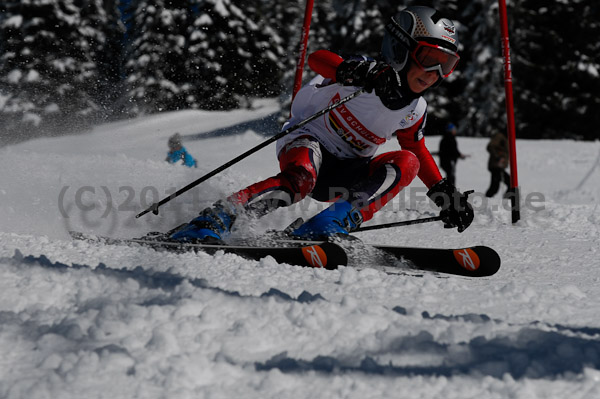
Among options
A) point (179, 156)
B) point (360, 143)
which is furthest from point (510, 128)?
point (179, 156)

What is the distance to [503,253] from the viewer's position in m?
4.15

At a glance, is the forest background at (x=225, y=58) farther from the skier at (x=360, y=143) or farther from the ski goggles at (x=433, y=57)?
the ski goggles at (x=433, y=57)

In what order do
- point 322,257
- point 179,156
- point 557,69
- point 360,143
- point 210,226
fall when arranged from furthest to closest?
point 557,69
point 179,156
point 360,143
point 210,226
point 322,257

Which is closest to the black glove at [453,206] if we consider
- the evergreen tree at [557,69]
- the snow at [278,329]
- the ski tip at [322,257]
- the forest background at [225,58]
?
the snow at [278,329]

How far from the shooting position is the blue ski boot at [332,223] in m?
3.65

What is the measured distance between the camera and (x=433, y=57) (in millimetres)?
3709

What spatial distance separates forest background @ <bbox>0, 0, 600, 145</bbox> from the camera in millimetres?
24375

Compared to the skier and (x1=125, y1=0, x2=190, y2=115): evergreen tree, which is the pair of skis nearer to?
the skier

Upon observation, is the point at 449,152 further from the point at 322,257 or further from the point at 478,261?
the point at 322,257

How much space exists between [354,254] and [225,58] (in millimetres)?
23690

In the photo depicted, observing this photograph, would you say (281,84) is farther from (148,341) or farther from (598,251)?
(148,341)

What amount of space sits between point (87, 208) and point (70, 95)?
23001 mm

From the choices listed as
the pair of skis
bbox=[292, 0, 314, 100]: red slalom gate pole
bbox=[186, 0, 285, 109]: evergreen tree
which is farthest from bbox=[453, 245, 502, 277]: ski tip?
bbox=[186, 0, 285, 109]: evergreen tree

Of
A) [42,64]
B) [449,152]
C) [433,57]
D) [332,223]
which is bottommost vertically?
[42,64]
